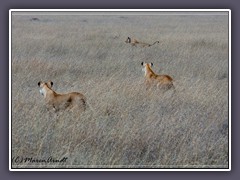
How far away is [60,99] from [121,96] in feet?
3.89

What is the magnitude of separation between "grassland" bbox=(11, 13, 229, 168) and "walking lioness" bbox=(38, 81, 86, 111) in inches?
4.9

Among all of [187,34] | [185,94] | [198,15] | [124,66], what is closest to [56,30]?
[124,66]

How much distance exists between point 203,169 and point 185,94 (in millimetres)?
2390

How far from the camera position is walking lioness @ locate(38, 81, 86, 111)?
345 inches

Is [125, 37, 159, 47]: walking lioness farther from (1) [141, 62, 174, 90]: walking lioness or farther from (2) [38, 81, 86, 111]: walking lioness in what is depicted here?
(2) [38, 81, 86, 111]: walking lioness

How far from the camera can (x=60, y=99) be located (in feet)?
28.9

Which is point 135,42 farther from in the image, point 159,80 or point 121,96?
point 121,96
